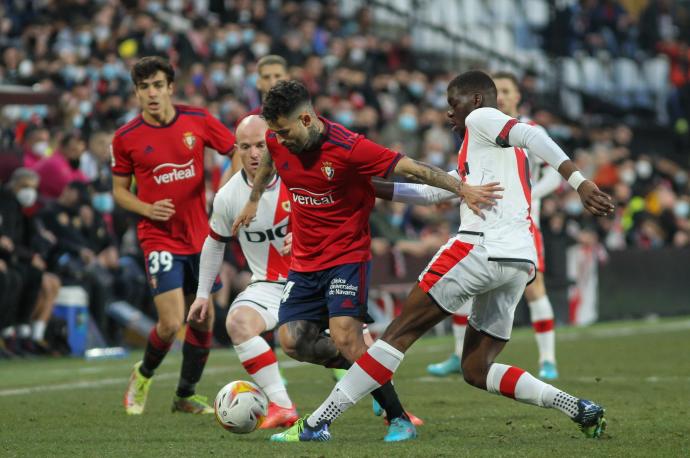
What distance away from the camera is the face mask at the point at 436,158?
21.5 meters

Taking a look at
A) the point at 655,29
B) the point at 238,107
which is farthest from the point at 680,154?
the point at 238,107

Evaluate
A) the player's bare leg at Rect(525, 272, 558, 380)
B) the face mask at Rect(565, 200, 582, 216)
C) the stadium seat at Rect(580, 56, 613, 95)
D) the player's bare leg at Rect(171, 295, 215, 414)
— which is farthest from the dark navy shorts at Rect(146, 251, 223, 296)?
the stadium seat at Rect(580, 56, 613, 95)

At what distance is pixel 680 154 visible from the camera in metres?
29.4

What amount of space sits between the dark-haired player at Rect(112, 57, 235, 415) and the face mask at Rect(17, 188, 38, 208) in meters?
5.81

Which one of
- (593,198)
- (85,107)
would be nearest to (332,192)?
(593,198)

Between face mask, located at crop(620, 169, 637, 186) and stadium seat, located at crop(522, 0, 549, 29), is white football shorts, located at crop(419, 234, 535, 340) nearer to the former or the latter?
face mask, located at crop(620, 169, 637, 186)

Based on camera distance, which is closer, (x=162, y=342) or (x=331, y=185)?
(x=331, y=185)

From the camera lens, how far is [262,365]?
27.5 feet

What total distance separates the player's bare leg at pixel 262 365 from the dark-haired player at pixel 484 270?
33.7 inches

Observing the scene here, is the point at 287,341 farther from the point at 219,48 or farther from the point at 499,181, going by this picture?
the point at 219,48

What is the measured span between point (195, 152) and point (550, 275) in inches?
441

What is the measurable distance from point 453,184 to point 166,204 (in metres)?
2.95

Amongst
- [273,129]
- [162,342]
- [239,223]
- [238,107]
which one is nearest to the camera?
[273,129]

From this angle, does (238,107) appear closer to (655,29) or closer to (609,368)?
(609,368)
